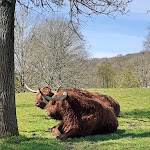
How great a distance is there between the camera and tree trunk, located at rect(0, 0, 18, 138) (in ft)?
22.4

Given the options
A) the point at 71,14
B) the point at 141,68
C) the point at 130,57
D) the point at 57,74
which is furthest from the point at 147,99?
the point at 130,57

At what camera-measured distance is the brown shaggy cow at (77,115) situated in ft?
23.9

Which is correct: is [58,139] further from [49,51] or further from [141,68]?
[141,68]

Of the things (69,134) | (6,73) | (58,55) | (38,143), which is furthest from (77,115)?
(58,55)

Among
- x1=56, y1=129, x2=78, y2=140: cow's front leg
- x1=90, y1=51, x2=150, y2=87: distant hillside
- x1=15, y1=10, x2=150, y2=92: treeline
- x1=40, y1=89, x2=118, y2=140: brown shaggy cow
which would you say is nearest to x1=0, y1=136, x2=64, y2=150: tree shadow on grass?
x1=56, y1=129, x2=78, y2=140: cow's front leg

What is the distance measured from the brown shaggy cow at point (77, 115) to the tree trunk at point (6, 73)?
1.01 meters

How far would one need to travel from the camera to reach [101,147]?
19.6 feet

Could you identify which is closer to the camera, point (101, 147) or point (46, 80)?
point (101, 147)

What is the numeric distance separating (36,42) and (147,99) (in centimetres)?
2486

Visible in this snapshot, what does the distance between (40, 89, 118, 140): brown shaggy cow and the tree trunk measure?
1005mm

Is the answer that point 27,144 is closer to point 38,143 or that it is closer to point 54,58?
point 38,143

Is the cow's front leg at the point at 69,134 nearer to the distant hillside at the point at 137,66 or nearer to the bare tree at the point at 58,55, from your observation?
the bare tree at the point at 58,55

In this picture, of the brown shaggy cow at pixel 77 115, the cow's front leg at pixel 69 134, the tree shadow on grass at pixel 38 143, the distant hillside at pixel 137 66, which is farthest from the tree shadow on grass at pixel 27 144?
the distant hillside at pixel 137 66

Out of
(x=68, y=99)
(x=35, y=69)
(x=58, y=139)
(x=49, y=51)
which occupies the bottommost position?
(x=58, y=139)
